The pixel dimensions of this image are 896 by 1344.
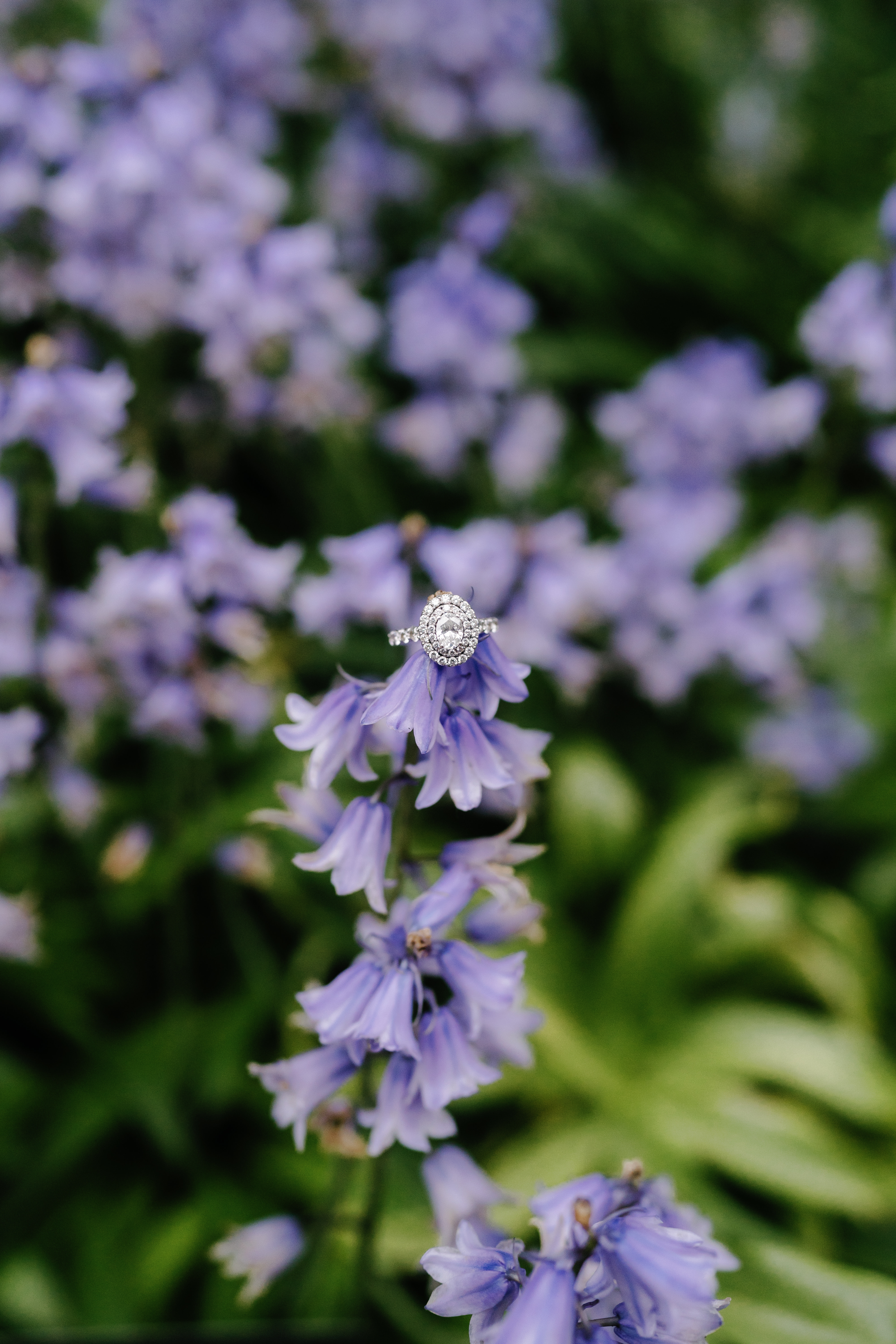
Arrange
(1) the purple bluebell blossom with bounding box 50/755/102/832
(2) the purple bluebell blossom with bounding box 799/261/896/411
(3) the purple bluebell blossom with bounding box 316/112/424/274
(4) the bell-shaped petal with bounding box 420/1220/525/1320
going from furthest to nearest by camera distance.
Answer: (3) the purple bluebell blossom with bounding box 316/112/424/274 → (2) the purple bluebell blossom with bounding box 799/261/896/411 → (1) the purple bluebell blossom with bounding box 50/755/102/832 → (4) the bell-shaped petal with bounding box 420/1220/525/1320

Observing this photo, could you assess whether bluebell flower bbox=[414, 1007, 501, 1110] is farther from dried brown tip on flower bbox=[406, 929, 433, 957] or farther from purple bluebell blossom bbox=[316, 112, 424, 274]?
purple bluebell blossom bbox=[316, 112, 424, 274]

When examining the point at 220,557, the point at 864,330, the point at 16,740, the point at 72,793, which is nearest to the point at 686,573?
the point at 864,330

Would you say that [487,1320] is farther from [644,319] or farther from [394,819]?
[644,319]

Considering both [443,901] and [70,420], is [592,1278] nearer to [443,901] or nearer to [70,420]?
[443,901]

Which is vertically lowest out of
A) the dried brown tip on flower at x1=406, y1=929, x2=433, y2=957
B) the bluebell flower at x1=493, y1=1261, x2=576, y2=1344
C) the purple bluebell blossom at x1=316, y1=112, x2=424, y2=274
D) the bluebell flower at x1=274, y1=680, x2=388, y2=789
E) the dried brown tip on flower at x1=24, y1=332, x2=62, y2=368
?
the bluebell flower at x1=493, y1=1261, x2=576, y2=1344

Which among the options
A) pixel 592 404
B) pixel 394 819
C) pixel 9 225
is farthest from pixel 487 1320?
pixel 592 404

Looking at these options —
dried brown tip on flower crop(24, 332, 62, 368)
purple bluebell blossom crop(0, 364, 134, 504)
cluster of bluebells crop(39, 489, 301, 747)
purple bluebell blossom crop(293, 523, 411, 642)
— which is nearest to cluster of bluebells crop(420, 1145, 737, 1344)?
purple bluebell blossom crop(293, 523, 411, 642)
